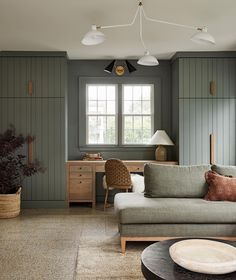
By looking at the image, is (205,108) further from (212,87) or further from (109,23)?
(109,23)

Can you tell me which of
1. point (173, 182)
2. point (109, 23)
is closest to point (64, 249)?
point (173, 182)

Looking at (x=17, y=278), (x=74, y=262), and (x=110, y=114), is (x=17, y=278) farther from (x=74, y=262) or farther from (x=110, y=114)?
(x=110, y=114)

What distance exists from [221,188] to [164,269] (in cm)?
199

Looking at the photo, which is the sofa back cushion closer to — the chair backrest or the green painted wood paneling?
the chair backrest

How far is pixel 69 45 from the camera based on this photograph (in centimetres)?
560

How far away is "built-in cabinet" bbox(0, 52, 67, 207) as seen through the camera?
606 cm

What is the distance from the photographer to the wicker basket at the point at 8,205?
528 centimetres

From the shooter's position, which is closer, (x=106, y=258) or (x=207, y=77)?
(x=106, y=258)

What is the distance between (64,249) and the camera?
3797mm

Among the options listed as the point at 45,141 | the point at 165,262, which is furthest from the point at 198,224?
the point at 45,141

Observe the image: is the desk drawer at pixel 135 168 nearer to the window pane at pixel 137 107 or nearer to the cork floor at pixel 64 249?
the cork floor at pixel 64 249

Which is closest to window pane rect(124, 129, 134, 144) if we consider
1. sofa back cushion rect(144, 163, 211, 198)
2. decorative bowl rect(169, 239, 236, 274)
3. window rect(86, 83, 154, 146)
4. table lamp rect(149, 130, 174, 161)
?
window rect(86, 83, 154, 146)

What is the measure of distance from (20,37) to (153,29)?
1.98 m

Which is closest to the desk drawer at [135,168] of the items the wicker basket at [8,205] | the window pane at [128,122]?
the window pane at [128,122]
